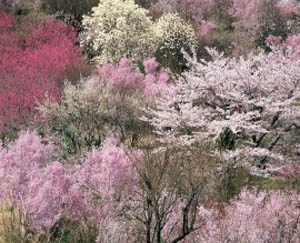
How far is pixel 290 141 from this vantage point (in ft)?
55.7

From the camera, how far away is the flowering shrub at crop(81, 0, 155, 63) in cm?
2436

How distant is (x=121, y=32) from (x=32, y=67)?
5124 millimetres

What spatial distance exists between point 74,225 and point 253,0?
25.0 m

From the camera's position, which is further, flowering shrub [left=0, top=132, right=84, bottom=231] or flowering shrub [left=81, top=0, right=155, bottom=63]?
flowering shrub [left=81, top=0, right=155, bottom=63]

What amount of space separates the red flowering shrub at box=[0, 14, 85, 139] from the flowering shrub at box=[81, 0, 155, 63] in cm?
141

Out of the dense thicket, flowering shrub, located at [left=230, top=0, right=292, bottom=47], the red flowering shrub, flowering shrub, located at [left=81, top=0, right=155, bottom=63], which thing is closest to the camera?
the dense thicket

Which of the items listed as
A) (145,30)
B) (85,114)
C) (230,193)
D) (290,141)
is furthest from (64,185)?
(145,30)

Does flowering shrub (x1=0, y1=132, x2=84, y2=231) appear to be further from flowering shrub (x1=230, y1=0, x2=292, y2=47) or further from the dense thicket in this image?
flowering shrub (x1=230, y1=0, x2=292, y2=47)

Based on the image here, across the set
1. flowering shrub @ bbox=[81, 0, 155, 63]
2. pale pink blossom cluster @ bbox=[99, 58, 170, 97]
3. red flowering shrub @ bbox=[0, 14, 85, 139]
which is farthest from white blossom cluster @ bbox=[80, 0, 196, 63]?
pale pink blossom cluster @ bbox=[99, 58, 170, 97]

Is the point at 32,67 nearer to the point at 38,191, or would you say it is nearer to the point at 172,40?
the point at 172,40

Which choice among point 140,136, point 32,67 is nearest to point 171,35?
point 32,67

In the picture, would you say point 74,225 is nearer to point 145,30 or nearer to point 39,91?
point 39,91

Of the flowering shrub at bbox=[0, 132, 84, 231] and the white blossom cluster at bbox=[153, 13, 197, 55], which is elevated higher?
the white blossom cluster at bbox=[153, 13, 197, 55]

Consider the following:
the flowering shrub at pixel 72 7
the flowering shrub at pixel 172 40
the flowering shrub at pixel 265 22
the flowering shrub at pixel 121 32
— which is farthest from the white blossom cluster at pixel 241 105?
the flowering shrub at pixel 72 7
